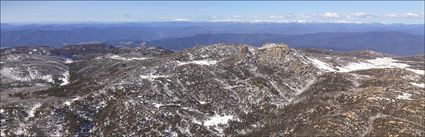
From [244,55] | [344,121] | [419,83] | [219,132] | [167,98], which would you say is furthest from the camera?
[244,55]

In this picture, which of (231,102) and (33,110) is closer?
(33,110)

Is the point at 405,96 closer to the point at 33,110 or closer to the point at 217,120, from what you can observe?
the point at 217,120

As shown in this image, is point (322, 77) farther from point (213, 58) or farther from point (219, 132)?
point (219, 132)

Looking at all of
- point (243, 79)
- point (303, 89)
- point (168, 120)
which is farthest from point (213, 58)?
point (168, 120)

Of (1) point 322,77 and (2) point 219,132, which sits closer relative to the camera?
(2) point 219,132

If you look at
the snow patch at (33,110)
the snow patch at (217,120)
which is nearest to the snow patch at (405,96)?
the snow patch at (217,120)

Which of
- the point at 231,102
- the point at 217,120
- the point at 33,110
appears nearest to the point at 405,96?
the point at 231,102
